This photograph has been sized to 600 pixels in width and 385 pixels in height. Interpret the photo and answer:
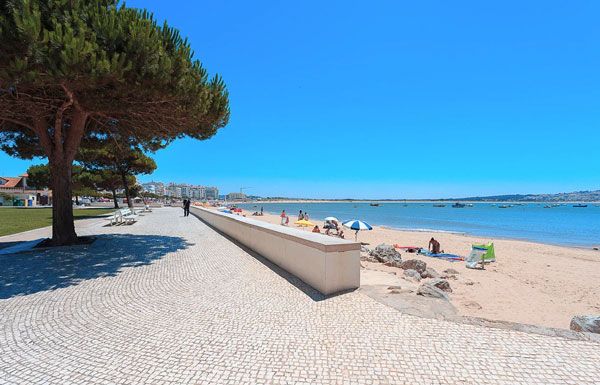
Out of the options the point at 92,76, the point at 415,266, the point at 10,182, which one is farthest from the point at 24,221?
the point at 10,182

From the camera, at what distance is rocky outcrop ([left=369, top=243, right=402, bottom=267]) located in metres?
10.6

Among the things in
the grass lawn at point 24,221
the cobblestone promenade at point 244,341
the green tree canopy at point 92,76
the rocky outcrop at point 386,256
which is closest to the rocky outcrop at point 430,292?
the cobblestone promenade at point 244,341

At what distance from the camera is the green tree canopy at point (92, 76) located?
19.3ft

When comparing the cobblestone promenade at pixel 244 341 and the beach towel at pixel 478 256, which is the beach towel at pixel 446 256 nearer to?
the beach towel at pixel 478 256

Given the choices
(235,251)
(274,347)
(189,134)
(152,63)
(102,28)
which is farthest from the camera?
(189,134)

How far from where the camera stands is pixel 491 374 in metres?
2.90

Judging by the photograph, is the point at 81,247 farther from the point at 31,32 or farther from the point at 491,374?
the point at 491,374

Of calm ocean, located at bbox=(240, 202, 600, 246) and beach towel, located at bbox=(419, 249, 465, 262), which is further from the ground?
beach towel, located at bbox=(419, 249, 465, 262)

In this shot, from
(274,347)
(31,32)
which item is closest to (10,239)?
(31,32)

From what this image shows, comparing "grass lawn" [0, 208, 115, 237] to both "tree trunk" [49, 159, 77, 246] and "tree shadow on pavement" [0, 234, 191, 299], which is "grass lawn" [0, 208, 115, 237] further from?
"tree shadow on pavement" [0, 234, 191, 299]

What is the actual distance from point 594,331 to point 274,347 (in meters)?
4.04

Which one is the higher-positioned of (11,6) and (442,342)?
(11,6)

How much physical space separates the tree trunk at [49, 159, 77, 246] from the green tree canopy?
0.03 meters

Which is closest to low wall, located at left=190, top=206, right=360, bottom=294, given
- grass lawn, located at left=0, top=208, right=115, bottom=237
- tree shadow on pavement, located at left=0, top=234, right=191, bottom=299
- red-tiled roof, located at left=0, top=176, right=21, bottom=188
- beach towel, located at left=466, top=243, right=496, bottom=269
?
tree shadow on pavement, located at left=0, top=234, right=191, bottom=299
